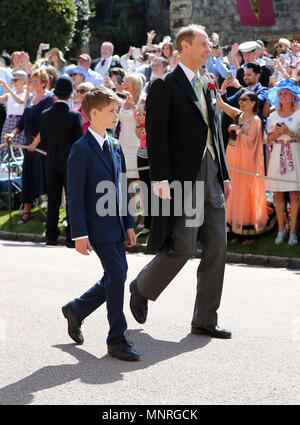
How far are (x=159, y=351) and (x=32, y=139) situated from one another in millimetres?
7686

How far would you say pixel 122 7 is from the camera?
36.7m

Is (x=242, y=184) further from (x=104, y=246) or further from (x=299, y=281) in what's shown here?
(x=104, y=246)

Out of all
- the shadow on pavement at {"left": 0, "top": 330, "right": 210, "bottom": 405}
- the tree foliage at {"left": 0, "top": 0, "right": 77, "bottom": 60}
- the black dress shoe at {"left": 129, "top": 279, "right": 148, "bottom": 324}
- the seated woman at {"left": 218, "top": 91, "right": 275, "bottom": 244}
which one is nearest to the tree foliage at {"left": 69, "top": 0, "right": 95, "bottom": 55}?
the tree foliage at {"left": 0, "top": 0, "right": 77, "bottom": 60}

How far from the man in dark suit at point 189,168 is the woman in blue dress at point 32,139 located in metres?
6.93

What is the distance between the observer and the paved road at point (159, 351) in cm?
504

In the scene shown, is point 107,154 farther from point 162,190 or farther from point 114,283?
point 114,283

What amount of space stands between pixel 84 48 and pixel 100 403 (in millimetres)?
30975

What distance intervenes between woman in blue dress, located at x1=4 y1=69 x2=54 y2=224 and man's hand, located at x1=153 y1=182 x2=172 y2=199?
280 inches

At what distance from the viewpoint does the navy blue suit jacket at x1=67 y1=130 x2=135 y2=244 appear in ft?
19.1

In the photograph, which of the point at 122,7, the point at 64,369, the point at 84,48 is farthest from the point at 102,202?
the point at 122,7

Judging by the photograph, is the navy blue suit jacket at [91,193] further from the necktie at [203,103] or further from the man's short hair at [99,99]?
the necktie at [203,103]


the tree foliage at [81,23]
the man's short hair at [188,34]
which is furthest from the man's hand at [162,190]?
the tree foliage at [81,23]

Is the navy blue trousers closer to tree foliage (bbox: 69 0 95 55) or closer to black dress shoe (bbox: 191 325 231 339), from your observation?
black dress shoe (bbox: 191 325 231 339)

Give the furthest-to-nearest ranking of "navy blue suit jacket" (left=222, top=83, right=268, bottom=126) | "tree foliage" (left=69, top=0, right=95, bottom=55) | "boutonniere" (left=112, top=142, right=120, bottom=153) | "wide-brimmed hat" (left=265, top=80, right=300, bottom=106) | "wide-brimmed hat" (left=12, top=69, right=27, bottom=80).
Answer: "tree foliage" (left=69, top=0, right=95, bottom=55) < "wide-brimmed hat" (left=12, top=69, right=27, bottom=80) < "navy blue suit jacket" (left=222, top=83, right=268, bottom=126) < "wide-brimmed hat" (left=265, top=80, right=300, bottom=106) < "boutonniere" (left=112, top=142, right=120, bottom=153)
